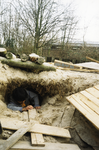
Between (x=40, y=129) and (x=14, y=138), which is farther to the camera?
(x=40, y=129)

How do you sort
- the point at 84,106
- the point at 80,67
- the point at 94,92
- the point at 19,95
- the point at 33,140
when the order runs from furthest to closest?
the point at 80,67
the point at 19,95
the point at 94,92
the point at 84,106
the point at 33,140

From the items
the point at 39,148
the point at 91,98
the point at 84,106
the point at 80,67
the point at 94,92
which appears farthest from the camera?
the point at 80,67

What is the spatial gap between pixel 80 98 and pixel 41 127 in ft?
4.13

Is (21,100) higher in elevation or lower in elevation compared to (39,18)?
lower

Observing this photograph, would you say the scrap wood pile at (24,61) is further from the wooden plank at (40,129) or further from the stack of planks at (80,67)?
the wooden plank at (40,129)

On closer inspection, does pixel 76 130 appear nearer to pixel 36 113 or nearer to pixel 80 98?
pixel 80 98

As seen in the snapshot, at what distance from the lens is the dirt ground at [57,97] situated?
2.66 metres

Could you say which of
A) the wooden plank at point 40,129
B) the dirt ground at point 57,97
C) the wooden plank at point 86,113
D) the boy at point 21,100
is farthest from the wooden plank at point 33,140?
the boy at point 21,100

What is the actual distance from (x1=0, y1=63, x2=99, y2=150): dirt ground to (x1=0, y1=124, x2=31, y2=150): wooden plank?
56 cm

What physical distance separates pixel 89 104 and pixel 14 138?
5.93 ft

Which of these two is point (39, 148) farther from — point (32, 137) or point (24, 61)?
point (24, 61)

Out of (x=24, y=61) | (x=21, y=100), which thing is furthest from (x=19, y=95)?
(x=24, y=61)

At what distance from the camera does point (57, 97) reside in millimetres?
3844

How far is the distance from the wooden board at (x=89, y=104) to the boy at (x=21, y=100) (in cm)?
178
